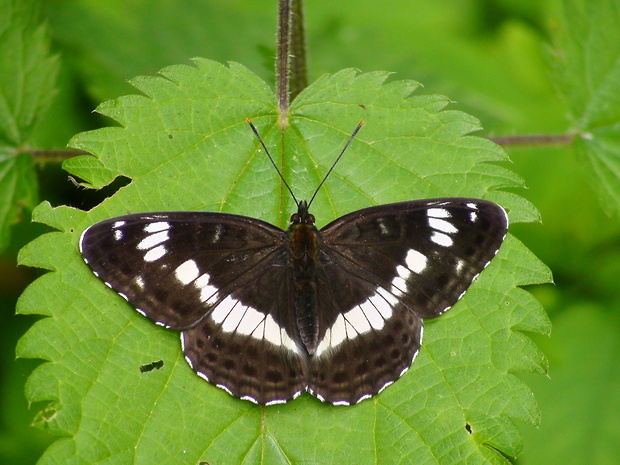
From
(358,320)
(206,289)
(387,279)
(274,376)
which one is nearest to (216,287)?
(206,289)

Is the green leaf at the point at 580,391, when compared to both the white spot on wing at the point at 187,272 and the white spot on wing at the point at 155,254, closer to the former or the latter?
the white spot on wing at the point at 187,272

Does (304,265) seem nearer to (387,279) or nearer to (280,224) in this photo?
(280,224)

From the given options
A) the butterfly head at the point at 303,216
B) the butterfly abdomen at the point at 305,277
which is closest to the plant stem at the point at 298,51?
the butterfly head at the point at 303,216

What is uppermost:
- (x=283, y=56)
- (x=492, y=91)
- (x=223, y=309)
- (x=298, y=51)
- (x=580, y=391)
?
(x=283, y=56)

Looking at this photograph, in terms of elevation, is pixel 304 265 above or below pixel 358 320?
above

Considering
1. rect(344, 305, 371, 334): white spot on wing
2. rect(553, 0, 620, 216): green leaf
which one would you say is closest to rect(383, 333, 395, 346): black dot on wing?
rect(344, 305, 371, 334): white spot on wing

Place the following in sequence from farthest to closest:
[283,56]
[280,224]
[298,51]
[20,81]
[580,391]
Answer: [580,391] < [20,81] < [298,51] < [283,56] < [280,224]

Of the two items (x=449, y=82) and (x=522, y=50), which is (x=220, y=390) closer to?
(x=449, y=82)
